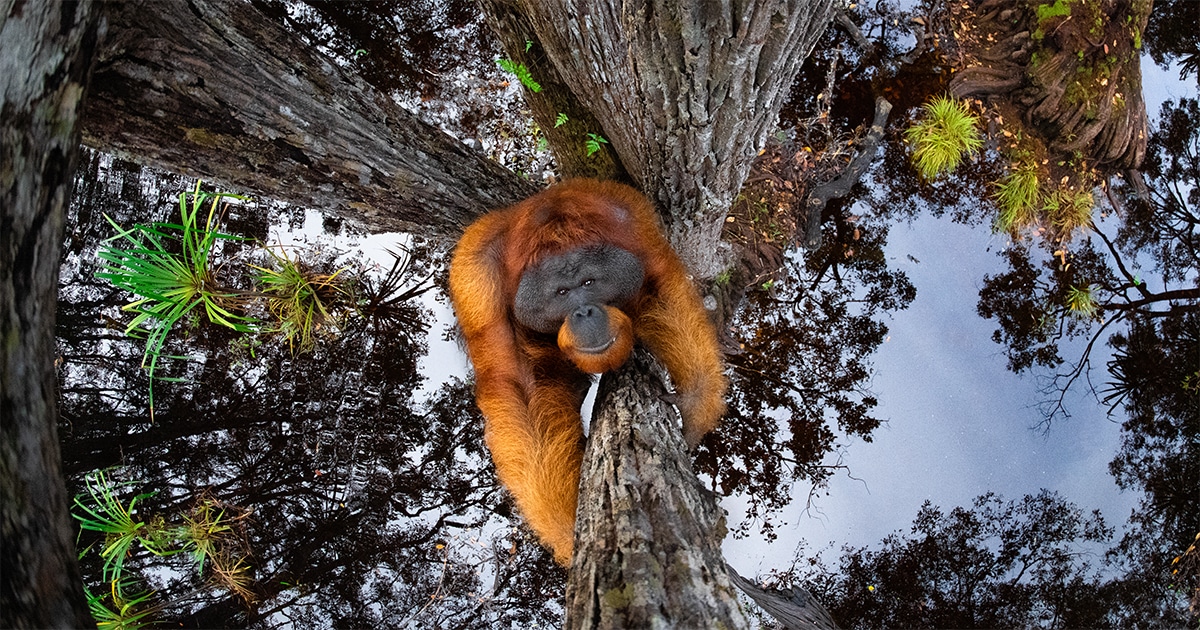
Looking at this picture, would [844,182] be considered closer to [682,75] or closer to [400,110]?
[682,75]

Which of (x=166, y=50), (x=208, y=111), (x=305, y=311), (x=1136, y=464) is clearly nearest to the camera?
(x=166, y=50)

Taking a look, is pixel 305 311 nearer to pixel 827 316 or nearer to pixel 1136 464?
pixel 827 316

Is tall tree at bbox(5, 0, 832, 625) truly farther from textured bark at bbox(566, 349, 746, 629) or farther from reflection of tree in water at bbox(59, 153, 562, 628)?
reflection of tree in water at bbox(59, 153, 562, 628)

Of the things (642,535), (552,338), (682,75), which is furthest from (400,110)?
(642,535)

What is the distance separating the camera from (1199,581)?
14.1ft

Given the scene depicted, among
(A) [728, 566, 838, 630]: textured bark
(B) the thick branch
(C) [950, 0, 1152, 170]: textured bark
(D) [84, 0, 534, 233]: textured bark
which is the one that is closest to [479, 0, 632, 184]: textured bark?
(D) [84, 0, 534, 233]: textured bark

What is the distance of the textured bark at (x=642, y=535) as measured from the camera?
1.44m

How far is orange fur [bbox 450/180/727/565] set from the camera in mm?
2451

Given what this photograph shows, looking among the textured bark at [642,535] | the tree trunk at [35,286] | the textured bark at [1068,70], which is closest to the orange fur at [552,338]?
the textured bark at [642,535]

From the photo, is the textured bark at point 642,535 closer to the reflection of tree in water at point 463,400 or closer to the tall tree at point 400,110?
the tall tree at point 400,110

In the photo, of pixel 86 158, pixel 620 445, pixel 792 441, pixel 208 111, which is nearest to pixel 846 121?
pixel 792 441

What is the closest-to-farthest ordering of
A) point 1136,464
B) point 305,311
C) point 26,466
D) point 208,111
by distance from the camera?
point 26,466
point 208,111
point 305,311
point 1136,464

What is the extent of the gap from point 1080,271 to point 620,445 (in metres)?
3.87

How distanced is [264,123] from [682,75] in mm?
1469
